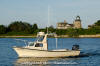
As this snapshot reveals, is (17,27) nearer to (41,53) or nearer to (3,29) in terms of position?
(3,29)

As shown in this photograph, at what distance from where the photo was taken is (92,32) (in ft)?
536

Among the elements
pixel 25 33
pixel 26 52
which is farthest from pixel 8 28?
pixel 26 52

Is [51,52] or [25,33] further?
[25,33]

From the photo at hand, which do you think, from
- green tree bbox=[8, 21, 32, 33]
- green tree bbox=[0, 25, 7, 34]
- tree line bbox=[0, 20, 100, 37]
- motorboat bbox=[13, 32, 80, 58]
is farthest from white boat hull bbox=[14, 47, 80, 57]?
green tree bbox=[8, 21, 32, 33]

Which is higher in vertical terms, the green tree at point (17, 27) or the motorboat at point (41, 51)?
the green tree at point (17, 27)

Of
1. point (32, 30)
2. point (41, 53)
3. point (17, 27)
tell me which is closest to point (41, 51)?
point (41, 53)

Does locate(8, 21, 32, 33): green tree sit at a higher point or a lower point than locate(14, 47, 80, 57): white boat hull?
higher

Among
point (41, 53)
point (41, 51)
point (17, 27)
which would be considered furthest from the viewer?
point (17, 27)

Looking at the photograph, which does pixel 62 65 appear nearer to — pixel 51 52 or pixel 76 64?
pixel 76 64

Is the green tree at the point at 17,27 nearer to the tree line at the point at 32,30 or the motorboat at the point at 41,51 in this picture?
the tree line at the point at 32,30

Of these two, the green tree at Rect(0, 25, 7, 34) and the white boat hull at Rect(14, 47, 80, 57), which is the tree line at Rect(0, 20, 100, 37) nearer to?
the green tree at Rect(0, 25, 7, 34)

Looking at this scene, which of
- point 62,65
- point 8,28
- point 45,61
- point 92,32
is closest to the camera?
point 62,65

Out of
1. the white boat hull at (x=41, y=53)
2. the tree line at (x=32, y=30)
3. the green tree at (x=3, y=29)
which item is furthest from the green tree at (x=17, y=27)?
the white boat hull at (x=41, y=53)

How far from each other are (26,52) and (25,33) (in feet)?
428
